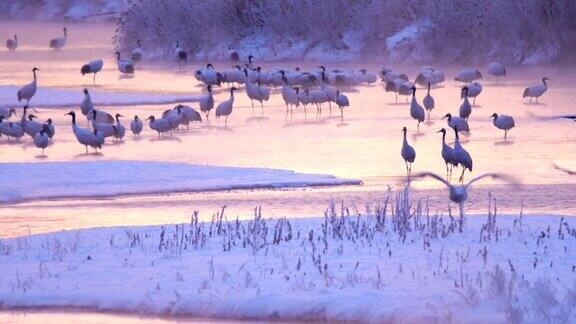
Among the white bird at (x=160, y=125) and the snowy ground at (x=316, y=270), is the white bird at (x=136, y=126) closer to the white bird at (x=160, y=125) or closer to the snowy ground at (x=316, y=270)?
the white bird at (x=160, y=125)

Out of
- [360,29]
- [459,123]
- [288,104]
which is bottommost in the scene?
[459,123]

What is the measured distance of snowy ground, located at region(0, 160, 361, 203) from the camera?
16.6 meters

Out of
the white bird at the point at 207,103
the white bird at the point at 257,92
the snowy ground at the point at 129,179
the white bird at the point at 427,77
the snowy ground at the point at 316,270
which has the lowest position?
the snowy ground at the point at 316,270

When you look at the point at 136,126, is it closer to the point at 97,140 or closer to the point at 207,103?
the point at 97,140

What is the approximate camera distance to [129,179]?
681 inches

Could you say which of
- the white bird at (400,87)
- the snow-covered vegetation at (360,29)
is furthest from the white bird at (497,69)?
the snow-covered vegetation at (360,29)

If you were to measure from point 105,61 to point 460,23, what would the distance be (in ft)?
40.8

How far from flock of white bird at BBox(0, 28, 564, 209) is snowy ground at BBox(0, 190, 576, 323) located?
922 millimetres

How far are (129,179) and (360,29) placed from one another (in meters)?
25.9

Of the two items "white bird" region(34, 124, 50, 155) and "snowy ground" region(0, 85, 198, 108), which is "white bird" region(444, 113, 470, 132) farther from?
"snowy ground" region(0, 85, 198, 108)

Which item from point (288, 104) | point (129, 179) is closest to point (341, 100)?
point (288, 104)

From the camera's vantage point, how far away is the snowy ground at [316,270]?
9.27m

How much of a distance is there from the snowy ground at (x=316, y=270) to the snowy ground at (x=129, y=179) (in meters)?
3.97

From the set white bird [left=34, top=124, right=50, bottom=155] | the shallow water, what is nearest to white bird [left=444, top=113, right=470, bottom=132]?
the shallow water
